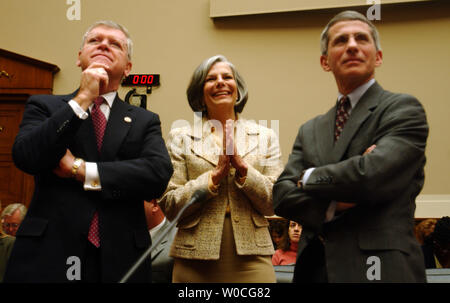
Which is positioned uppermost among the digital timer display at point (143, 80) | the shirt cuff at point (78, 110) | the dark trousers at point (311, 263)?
the digital timer display at point (143, 80)

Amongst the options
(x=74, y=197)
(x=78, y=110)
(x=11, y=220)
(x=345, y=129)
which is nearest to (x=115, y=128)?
(x=78, y=110)

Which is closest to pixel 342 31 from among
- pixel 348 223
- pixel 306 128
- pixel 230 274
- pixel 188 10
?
pixel 306 128

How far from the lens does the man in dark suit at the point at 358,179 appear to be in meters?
1.25

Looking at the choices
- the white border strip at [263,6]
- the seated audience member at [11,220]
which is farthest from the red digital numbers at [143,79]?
the seated audience member at [11,220]

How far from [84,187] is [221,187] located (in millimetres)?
614

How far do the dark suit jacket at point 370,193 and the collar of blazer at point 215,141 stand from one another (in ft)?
1.69

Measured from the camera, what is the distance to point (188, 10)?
581 centimetres

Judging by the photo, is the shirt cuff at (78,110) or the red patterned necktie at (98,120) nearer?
the shirt cuff at (78,110)

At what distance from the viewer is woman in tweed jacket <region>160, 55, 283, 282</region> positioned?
1753 mm

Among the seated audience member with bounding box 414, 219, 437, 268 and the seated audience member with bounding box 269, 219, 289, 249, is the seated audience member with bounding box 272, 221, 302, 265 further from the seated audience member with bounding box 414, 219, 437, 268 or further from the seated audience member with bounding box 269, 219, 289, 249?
the seated audience member with bounding box 414, 219, 437, 268

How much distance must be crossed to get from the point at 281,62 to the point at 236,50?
1.94 feet

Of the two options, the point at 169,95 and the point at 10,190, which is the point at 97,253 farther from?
the point at 10,190

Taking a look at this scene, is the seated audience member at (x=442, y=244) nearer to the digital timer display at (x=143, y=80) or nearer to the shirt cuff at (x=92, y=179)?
the shirt cuff at (x=92, y=179)

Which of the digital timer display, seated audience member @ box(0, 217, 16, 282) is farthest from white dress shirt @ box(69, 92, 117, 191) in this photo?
the digital timer display
